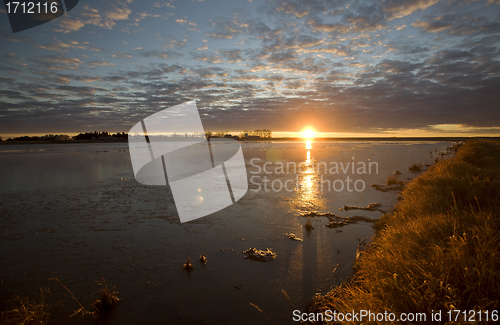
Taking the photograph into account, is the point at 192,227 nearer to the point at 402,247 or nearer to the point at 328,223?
the point at 328,223

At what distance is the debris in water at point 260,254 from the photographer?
286 inches

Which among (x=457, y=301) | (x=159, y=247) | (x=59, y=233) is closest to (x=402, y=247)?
(x=457, y=301)

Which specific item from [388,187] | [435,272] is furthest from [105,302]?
[388,187]

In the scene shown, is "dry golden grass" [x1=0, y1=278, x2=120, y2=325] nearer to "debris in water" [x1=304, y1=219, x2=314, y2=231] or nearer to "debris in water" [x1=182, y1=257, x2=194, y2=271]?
"debris in water" [x1=182, y1=257, x2=194, y2=271]

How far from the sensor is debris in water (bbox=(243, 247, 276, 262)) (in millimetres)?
7257

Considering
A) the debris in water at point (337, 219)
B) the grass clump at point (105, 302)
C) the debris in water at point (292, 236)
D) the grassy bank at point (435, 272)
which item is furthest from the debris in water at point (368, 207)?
the grass clump at point (105, 302)

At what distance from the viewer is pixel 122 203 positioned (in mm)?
13148

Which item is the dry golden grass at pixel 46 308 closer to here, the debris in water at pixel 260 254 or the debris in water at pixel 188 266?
the debris in water at pixel 188 266

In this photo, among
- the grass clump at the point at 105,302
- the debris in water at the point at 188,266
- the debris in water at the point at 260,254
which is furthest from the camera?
the debris in water at the point at 260,254

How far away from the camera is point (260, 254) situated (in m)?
7.50

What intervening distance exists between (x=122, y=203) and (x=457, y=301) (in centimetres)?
1425

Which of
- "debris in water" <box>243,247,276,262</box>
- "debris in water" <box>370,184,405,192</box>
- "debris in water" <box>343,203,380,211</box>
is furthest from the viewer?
"debris in water" <box>370,184,405,192</box>

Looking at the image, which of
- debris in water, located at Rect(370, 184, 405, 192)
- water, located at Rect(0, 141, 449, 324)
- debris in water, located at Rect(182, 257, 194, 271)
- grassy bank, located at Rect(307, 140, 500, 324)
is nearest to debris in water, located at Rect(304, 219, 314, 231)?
water, located at Rect(0, 141, 449, 324)

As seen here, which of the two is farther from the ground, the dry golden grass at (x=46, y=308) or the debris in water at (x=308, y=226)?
the dry golden grass at (x=46, y=308)
